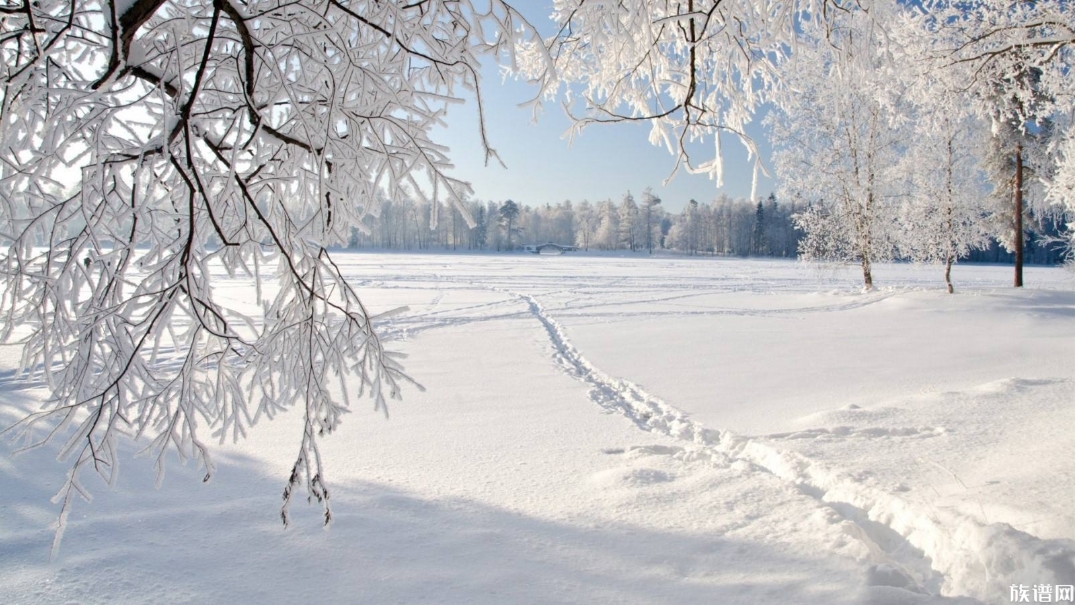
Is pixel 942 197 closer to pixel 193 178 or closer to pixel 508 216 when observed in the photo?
pixel 193 178

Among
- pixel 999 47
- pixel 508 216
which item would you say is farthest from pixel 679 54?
pixel 508 216

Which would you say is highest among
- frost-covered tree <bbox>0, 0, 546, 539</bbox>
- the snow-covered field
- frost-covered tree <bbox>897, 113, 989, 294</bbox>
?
frost-covered tree <bbox>897, 113, 989, 294</bbox>

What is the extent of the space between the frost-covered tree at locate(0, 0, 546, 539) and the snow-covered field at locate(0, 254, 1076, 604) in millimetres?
971

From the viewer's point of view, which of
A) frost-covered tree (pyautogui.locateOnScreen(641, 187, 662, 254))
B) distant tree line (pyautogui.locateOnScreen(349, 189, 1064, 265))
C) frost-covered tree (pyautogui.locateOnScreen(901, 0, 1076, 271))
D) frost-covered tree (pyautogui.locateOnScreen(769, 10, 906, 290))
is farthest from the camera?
frost-covered tree (pyautogui.locateOnScreen(641, 187, 662, 254))

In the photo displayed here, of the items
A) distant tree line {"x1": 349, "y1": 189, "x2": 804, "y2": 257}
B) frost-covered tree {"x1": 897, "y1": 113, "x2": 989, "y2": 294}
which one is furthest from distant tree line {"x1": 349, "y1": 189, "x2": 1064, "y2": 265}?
frost-covered tree {"x1": 897, "y1": 113, "x2": 989, "y2": 294}

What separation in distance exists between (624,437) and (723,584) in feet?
7.14

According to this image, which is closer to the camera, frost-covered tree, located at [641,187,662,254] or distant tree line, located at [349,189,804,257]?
distant tree line, located at [349,189,804,257]

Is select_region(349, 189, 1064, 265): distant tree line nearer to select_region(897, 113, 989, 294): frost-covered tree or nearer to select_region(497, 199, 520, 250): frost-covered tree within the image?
select_region(497, 199, 520, 250): frost-covered tree

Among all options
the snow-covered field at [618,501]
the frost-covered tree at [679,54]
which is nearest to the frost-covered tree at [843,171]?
the snow-covered field at [618,501]

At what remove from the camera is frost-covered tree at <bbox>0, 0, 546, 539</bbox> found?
1.78 m

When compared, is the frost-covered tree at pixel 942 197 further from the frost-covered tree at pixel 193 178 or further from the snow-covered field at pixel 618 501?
the frost-covered tree at pixel 193 178

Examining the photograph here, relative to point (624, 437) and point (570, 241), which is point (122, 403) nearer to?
point (624, 437)

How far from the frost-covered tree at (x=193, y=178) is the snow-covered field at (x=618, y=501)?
97cm

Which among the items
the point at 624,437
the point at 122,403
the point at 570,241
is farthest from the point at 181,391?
the point at 570,241
